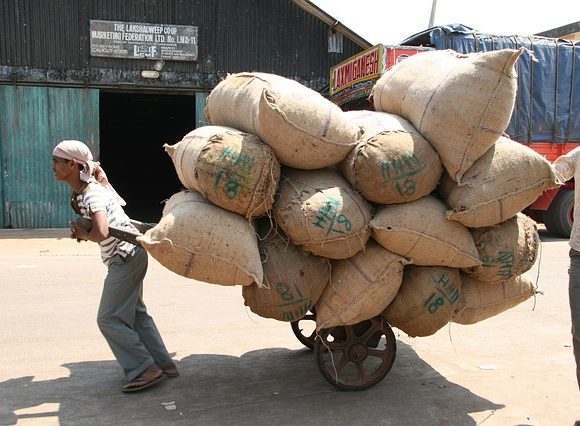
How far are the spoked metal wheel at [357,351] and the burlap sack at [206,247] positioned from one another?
0.86 meters

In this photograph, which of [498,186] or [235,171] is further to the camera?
[498,186]

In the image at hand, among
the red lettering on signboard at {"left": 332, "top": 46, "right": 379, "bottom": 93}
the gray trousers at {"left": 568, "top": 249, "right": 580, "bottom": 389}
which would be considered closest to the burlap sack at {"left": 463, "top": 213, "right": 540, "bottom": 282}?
the gray trousers at {"left": 568, "top": 249, "right": 580, "bottom": 389}

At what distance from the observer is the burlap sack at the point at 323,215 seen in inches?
116

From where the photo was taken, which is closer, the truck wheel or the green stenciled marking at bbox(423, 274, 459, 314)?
the green stenciled marking at bbox(423, 274, 459, 314)

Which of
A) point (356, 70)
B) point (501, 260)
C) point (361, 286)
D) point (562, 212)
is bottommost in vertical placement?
point (562, 212)

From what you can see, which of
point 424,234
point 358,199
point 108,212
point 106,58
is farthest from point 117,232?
point 106,58

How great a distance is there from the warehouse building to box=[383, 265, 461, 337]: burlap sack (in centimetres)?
1000

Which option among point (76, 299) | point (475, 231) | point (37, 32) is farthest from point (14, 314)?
point (37, 32)

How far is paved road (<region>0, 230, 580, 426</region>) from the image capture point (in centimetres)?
328

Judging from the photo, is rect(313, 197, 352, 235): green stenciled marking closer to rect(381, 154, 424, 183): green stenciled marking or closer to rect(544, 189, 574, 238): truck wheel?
rect(381, 154, 424, 183): green stenciled marking

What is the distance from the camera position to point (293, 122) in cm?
295

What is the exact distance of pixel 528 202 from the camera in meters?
3.20

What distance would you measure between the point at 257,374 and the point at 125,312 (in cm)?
101

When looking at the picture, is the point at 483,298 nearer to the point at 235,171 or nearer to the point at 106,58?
the point at 235,171
